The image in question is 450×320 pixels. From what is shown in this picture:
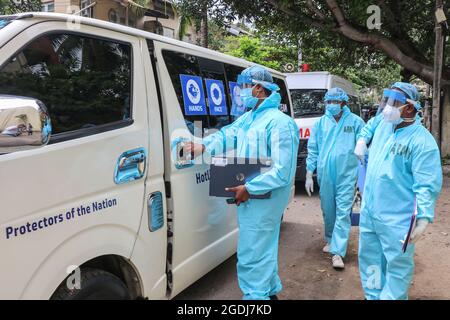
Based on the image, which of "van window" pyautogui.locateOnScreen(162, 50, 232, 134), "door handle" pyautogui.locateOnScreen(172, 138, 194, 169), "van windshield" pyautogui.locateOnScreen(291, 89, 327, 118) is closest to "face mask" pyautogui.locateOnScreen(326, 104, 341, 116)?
"van window" pyautogui.locateOnScreen(162, 50, 232, 134)

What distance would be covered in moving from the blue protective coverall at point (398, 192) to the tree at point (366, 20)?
721 centimetres

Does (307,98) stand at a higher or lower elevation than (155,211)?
higher

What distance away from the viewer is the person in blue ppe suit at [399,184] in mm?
2865

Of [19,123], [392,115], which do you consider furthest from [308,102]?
[19,123]

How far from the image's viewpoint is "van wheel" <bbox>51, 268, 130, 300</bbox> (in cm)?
213

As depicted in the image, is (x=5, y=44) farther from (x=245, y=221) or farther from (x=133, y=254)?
(x=245, y=221)

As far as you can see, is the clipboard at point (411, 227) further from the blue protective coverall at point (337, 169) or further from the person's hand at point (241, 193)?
the blue protective coverall at point (337, 169)

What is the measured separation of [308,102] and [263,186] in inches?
234

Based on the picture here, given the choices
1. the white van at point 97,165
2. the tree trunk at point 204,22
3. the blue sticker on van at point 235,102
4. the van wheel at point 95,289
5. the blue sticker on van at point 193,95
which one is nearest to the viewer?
the white van at point 97,165

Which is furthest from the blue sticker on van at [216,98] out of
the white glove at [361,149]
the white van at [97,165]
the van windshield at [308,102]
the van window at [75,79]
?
the van windshield at [308,102]

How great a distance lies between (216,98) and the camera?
362 cm

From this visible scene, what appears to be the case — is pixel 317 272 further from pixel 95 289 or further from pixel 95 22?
pixel 95 22

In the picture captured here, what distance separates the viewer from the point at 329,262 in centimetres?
463

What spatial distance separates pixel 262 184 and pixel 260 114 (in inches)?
22.3
